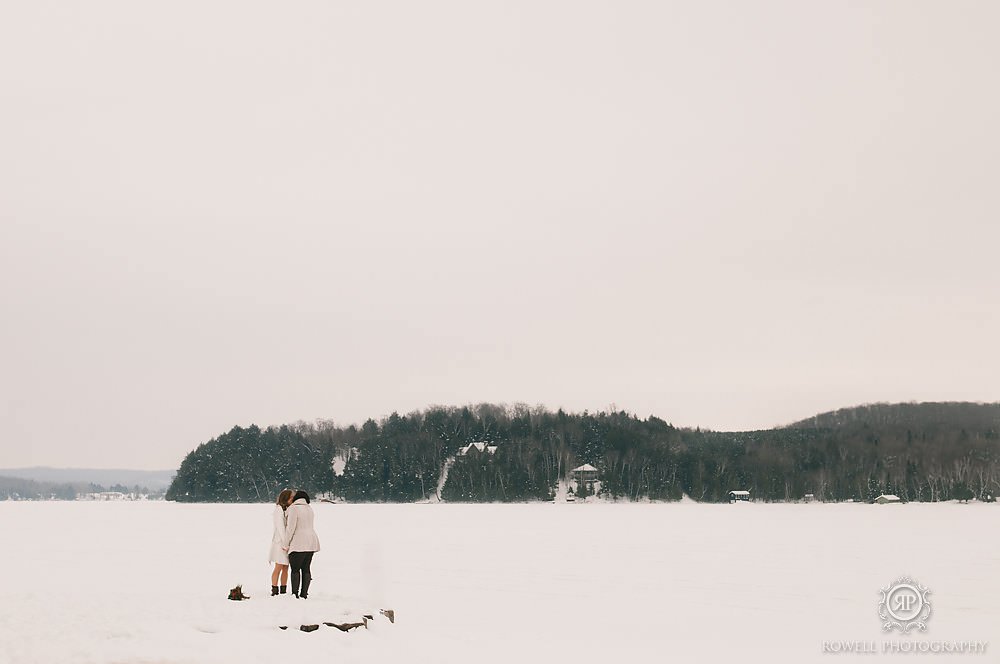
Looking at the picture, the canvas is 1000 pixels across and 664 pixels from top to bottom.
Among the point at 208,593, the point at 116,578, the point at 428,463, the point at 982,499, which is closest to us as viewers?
the point at 208,593

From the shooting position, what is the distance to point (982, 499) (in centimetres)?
13325

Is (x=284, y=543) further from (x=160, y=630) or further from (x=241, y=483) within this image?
(x=241, y=483)

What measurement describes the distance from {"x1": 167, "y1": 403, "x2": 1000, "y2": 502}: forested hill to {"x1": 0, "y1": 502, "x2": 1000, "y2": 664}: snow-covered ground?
339 ft

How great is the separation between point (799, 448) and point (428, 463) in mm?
64923

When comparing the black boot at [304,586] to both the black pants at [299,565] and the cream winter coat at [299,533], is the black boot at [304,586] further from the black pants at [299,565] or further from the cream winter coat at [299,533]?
the cream winter coat at [299,533]

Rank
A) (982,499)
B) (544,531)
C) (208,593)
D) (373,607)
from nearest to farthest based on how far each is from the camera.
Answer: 1. (373,607)
2. (208,593)
3. (544,531)
4. (982,499)

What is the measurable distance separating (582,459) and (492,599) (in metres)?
139

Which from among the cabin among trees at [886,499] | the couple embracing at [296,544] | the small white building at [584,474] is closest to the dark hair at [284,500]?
the couple embracing at [296,544]

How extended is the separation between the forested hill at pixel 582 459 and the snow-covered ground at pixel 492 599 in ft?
339

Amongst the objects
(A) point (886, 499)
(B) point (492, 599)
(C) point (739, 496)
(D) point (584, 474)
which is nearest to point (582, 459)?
(D) point (584, 474)

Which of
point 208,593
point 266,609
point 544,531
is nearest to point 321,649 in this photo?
point 266,609

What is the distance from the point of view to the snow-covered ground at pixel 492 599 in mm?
13391

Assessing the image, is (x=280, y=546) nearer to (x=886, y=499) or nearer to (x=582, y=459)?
(x=886, y=499)

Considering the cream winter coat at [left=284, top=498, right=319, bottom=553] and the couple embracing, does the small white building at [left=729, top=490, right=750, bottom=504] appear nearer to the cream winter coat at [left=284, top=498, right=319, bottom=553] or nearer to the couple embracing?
the couple embracing
